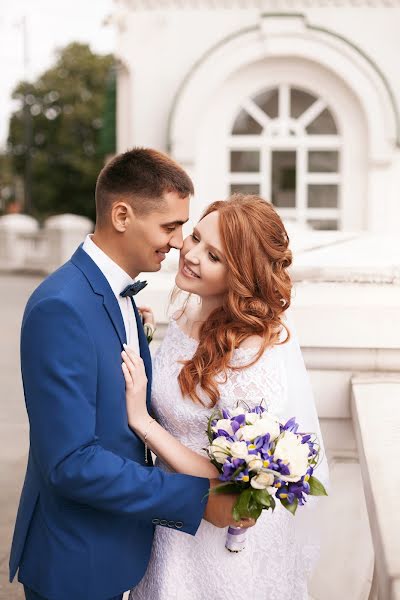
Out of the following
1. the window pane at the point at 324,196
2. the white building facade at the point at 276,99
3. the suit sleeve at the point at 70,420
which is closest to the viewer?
the suit sleeve at the point at 70,420

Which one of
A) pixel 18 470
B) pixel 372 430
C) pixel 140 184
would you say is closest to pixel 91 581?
pixel 372 430

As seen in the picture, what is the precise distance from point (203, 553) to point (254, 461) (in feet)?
1.94

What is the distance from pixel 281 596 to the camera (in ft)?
7.60

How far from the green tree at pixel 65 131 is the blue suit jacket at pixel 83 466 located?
3680 cm

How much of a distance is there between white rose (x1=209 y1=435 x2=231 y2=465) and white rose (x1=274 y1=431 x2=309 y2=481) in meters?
0.12

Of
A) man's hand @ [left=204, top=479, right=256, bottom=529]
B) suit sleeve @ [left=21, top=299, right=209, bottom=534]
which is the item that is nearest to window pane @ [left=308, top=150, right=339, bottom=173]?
man's hand @ [left=204, top=479, right=256, bottom=529]

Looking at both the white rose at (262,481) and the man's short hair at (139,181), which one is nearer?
the white rose at (262,481)

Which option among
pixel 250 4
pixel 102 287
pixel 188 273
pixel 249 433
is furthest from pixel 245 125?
pixel 249 433

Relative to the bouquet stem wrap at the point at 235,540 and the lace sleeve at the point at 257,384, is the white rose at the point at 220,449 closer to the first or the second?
the lace sleeve at the point at 257,384

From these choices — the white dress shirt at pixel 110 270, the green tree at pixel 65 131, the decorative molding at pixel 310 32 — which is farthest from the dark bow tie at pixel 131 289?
the green tree at pixel 65 131

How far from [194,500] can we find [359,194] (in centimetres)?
1105

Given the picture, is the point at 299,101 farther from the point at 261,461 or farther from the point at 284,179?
the point at 261,461

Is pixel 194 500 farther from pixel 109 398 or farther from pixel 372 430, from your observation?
pixel 372 430

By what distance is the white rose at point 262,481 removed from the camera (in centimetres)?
183
